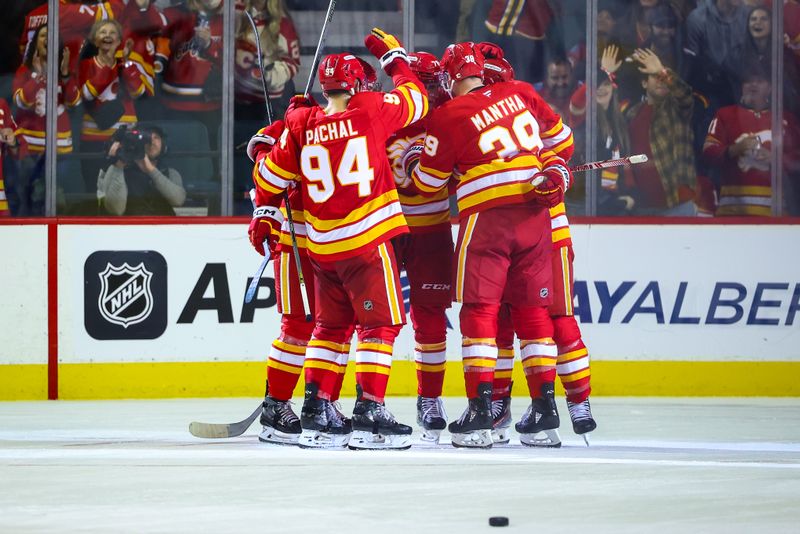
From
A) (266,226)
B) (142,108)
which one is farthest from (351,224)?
(142,108)

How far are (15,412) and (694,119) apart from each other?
4243 mm

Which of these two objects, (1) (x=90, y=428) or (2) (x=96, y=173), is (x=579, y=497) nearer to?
(1) (x=90, y=428)

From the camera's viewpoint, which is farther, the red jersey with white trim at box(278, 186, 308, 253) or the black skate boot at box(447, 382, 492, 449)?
the red jersey with white trim at box(278, 186, 308, 253)

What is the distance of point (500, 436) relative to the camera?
20.7 feet

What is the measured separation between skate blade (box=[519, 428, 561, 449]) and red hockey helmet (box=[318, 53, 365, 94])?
1.48 meters

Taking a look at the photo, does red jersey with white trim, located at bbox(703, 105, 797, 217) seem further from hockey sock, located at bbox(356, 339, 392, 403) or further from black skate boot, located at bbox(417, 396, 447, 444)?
hockey sock, located at bbox(356, 339, 392, 403)

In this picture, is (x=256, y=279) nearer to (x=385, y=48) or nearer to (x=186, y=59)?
(x=385, y=48)

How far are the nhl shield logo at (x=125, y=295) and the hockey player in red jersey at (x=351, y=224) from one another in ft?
7.73

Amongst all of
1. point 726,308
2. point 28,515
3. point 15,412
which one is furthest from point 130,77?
point 28,515

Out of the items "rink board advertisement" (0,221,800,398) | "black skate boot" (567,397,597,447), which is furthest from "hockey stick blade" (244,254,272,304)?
"rink board advertisement" (0,221,800,398)

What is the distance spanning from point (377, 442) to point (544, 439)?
26.6 inches

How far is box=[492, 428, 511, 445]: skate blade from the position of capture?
6.27m

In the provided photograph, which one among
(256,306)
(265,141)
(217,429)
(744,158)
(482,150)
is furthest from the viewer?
(744,158)

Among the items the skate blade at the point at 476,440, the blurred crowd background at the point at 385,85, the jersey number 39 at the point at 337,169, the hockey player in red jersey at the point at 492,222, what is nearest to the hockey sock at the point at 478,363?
the hockey player in red jersey at the point at 492,222
